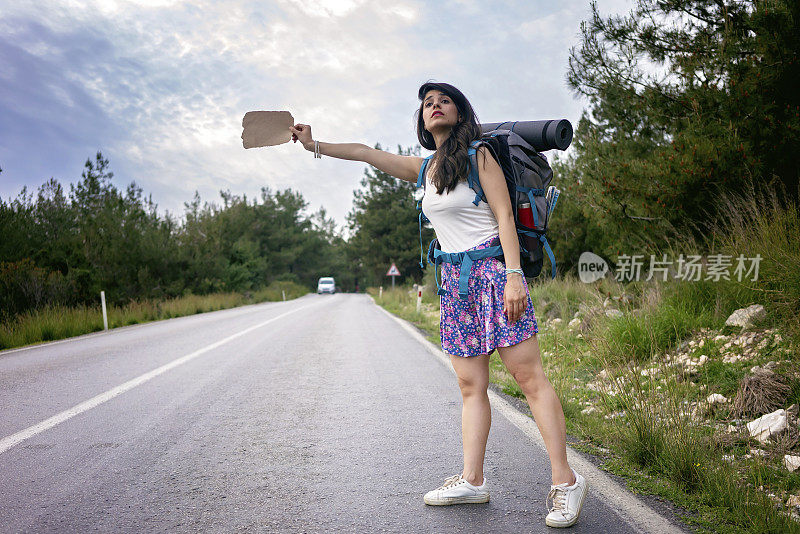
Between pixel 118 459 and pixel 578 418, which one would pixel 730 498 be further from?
pixel 118 459

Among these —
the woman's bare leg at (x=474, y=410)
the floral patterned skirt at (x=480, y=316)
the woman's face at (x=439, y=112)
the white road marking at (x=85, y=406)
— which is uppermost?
the woman's face at (x=439, y=112)

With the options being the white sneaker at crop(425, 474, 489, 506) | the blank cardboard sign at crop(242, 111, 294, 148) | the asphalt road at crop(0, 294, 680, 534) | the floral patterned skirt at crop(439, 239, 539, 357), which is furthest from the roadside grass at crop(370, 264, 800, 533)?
the blank cardboard sign at crop(242, 111, 294, 148)

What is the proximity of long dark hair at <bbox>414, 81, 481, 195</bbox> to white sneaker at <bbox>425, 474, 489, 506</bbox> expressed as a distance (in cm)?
144

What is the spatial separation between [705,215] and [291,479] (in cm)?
638

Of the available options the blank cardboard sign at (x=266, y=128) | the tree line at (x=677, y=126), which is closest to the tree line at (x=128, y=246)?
the tree line at (x=677, y=126)

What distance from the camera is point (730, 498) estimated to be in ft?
8.05

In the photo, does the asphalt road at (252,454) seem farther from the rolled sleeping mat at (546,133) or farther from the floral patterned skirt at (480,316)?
the rolled sleeping mat at (546,133)

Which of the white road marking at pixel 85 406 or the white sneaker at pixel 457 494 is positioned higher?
the white road marking at pixel 85 406

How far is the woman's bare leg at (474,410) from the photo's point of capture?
8.62ft

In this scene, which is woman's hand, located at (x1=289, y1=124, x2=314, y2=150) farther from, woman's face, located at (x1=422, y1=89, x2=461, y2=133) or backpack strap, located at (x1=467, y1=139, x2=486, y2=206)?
backpack strap, located at (x1=467, y1=139, x2=486, y2=206)

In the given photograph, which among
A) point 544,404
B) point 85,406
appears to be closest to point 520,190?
point 544,404

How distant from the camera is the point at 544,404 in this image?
8.11 feet

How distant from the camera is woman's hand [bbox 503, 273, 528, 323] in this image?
236 cm

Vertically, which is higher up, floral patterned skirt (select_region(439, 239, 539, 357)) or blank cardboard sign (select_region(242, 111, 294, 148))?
blank cardboard sign (select_region(242, 111, 294, 148))
